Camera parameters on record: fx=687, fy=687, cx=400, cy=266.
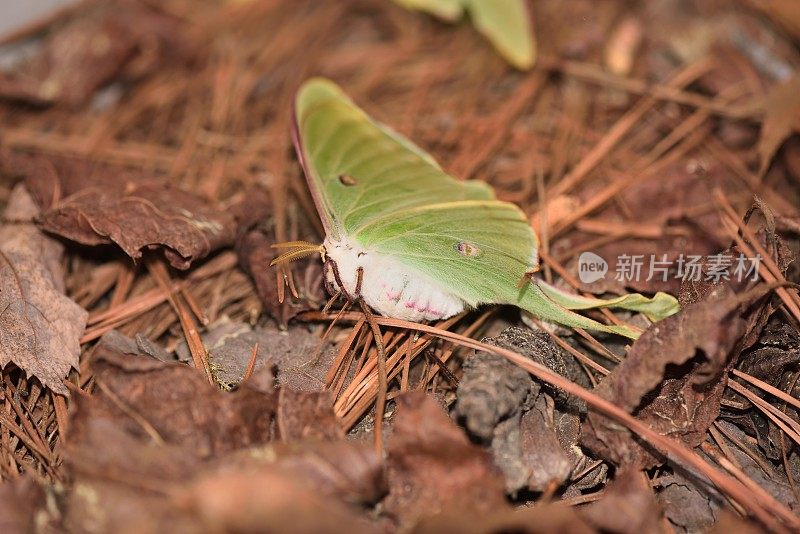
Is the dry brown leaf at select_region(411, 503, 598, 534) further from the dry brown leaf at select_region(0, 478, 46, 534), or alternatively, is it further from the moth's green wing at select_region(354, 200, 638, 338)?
the dry brown leaf at select_region(0, 478, 46, 534)

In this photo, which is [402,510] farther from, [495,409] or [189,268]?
[189,268]

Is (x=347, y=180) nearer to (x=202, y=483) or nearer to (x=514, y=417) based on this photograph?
(x=514, y=417)

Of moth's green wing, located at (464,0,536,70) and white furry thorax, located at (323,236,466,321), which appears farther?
moth's green wing, located at (464,0,536,70)

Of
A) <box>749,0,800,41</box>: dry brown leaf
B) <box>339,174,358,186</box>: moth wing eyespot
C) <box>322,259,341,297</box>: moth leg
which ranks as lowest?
<box>322,259,341,297</box>: moth leg

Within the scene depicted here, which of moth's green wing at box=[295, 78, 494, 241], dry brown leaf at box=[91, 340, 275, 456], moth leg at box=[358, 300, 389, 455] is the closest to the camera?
dry brown leaf at box=[91, 340, 275, 456]

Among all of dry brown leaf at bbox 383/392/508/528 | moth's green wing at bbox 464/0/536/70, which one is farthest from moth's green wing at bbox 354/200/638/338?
moth's green wing at bbox 464/0/536/70

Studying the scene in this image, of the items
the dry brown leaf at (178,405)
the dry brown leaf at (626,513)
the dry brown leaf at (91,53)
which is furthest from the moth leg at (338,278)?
the dry brown leaf at (91,53)

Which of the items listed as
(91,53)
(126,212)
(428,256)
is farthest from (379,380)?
(91,53)
